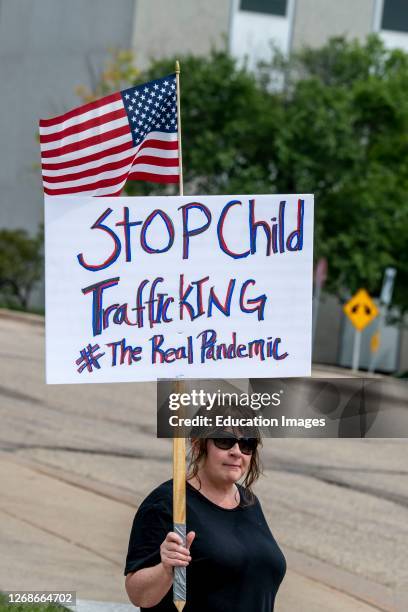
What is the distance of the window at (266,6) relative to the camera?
157 ft

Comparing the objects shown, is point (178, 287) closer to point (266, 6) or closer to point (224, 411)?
point (224, 411)

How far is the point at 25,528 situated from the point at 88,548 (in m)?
0.58

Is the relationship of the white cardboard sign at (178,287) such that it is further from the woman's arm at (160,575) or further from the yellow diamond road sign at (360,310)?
the yellow diamond road sign at (360,310)

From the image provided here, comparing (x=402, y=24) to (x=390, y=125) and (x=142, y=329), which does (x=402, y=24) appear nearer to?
(x=390, y=125)

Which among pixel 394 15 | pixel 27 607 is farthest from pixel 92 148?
pixel 394 15

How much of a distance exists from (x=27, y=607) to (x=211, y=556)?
2.69m

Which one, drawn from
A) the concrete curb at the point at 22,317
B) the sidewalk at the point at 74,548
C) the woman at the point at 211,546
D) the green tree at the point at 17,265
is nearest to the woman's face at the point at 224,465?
the woman at the point at 211,546

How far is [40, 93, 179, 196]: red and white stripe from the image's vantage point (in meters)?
4.71

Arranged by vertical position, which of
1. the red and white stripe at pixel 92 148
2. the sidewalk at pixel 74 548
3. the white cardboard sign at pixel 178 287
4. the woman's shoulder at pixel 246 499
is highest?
the red and white stripe at pixel 92 148


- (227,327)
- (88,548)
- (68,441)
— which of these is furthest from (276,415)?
(68,441)

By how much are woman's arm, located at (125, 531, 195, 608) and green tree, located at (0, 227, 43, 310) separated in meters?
38.2

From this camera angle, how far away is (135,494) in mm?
11125

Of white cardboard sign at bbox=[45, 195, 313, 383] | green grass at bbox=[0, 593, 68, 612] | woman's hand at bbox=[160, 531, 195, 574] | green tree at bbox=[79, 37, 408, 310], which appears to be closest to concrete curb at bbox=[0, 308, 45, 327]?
green tree at bbox=[79, 37, 408, 310]

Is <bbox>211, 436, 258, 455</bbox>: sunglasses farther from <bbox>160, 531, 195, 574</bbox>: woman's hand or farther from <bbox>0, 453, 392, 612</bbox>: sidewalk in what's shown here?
<bbox>0, 453, 392, 612</bbox>: sidewalk
